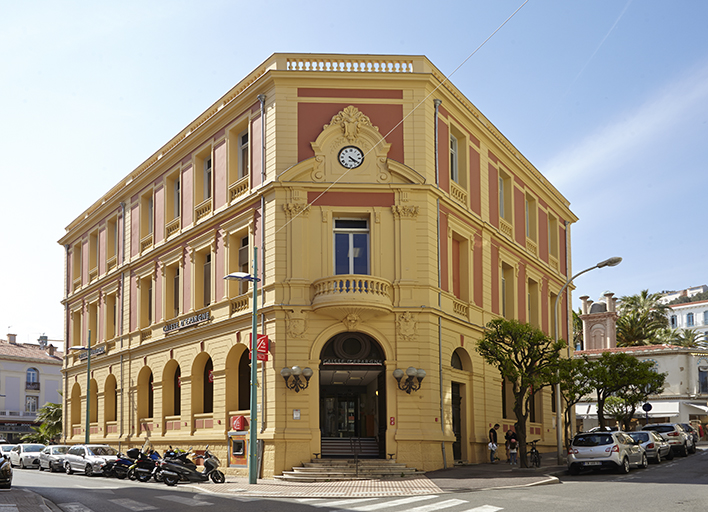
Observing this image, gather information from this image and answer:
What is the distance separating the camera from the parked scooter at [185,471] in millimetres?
23734

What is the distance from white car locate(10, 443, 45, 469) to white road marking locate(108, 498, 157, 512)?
23.0 metres

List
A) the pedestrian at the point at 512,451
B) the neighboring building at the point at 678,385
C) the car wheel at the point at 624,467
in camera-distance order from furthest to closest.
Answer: the neighboring building at the point at 678,385 < the pedestrian at the point at 512,451 < the car wheel at the point at 624,467

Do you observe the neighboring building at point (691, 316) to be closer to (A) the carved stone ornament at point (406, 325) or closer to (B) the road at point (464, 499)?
(A) the carved stone ornament at point (406, 325)

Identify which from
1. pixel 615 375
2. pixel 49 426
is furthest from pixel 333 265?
pixel 49 426

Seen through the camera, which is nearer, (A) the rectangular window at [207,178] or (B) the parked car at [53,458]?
(A) the rectangular window at [207,178]

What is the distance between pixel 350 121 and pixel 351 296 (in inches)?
266

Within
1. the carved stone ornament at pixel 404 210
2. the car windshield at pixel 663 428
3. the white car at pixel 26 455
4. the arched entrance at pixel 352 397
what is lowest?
the white car at pixel 26 455

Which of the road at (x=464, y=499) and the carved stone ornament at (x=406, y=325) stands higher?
the carved stone ornament at (x=406, y=325)

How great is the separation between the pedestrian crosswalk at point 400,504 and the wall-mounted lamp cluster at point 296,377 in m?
7.01

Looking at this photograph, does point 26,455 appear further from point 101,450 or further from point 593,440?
point 593,440

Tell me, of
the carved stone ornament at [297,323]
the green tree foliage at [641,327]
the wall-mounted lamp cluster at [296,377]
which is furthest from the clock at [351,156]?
the green tree foliage at [641,327]

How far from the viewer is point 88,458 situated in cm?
3114

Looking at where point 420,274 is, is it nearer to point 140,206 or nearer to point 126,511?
point 126,511

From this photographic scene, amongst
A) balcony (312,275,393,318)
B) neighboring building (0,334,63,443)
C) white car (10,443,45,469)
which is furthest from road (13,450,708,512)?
neighboring building (0,334,63,443)
